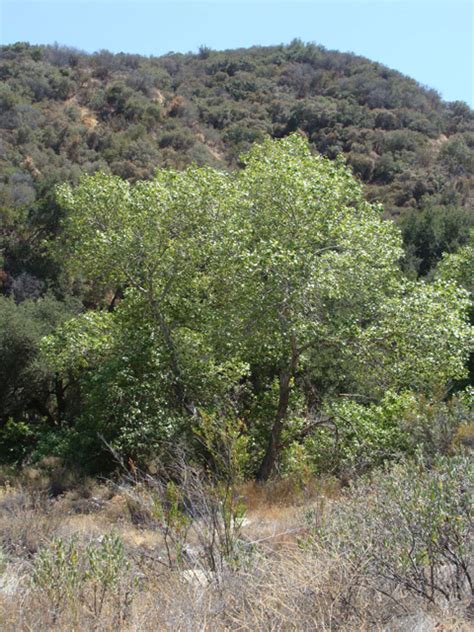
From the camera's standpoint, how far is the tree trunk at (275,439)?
1023cm

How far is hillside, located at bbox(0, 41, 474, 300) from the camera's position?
31.2 meters

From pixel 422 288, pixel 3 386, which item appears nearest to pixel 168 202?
A: pixel 422 288

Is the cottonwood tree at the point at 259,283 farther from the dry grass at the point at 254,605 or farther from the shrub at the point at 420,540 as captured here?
the dry grass at the point at 254,605

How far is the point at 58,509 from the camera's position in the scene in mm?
8656

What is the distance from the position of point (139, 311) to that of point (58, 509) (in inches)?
154

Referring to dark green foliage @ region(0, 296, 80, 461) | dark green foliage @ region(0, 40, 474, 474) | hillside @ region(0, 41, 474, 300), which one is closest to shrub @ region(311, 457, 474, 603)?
dark green foliage @ region(0, 40, 474, 474)

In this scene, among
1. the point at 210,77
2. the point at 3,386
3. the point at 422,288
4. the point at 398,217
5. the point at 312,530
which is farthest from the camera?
the point at 210,77

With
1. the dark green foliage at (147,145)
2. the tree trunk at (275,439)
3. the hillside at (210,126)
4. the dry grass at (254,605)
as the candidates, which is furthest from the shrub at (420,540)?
the hillside at (210,126)

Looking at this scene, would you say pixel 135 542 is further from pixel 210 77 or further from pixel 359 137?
pixel 210 77

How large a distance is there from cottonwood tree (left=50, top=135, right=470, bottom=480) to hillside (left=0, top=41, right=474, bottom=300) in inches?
592

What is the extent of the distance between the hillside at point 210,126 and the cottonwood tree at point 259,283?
15.0m

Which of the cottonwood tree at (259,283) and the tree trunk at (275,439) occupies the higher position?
the cottonwood tree at (259,283)

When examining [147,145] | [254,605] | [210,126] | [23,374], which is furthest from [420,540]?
[210,126]

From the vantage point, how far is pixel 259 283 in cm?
962
